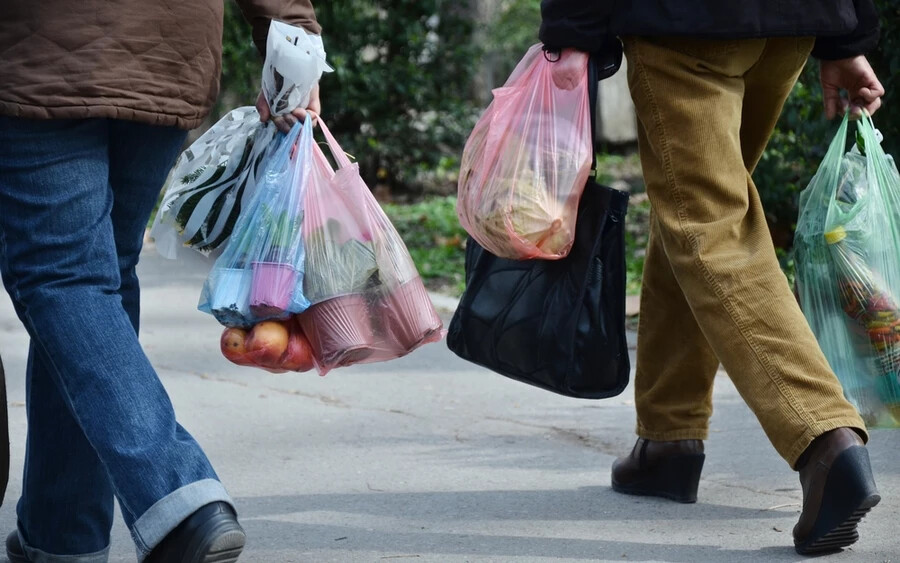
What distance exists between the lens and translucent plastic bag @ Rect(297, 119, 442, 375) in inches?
105

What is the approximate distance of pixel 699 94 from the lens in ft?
8.94

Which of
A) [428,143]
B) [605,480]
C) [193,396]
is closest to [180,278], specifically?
[193,396]

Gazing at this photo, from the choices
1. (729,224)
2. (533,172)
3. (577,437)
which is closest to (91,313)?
(533,172)

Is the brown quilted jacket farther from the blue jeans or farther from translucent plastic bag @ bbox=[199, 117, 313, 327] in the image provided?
translucent plastic bag @ bbox=[199, 117, 313, 327]

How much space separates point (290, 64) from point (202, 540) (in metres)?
0.98

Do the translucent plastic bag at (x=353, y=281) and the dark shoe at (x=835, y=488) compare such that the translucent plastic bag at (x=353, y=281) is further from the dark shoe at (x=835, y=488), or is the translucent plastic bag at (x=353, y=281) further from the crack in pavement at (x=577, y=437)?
the crack in pavement at (x=577, y=437)

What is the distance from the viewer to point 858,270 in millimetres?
2939

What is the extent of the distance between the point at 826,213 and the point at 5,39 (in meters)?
1.84

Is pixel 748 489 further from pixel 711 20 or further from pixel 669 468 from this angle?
pixel 711 20

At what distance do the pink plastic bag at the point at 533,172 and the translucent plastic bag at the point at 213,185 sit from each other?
0.51 m

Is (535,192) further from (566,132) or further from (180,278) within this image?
(180,278)

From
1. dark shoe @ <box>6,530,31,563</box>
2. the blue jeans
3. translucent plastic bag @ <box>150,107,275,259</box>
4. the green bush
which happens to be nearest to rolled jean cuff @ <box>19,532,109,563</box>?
dark shoe @ <box>6,530,31,563</box>

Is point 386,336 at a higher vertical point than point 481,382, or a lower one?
higher

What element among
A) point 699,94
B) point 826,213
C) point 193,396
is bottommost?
point 193,396
